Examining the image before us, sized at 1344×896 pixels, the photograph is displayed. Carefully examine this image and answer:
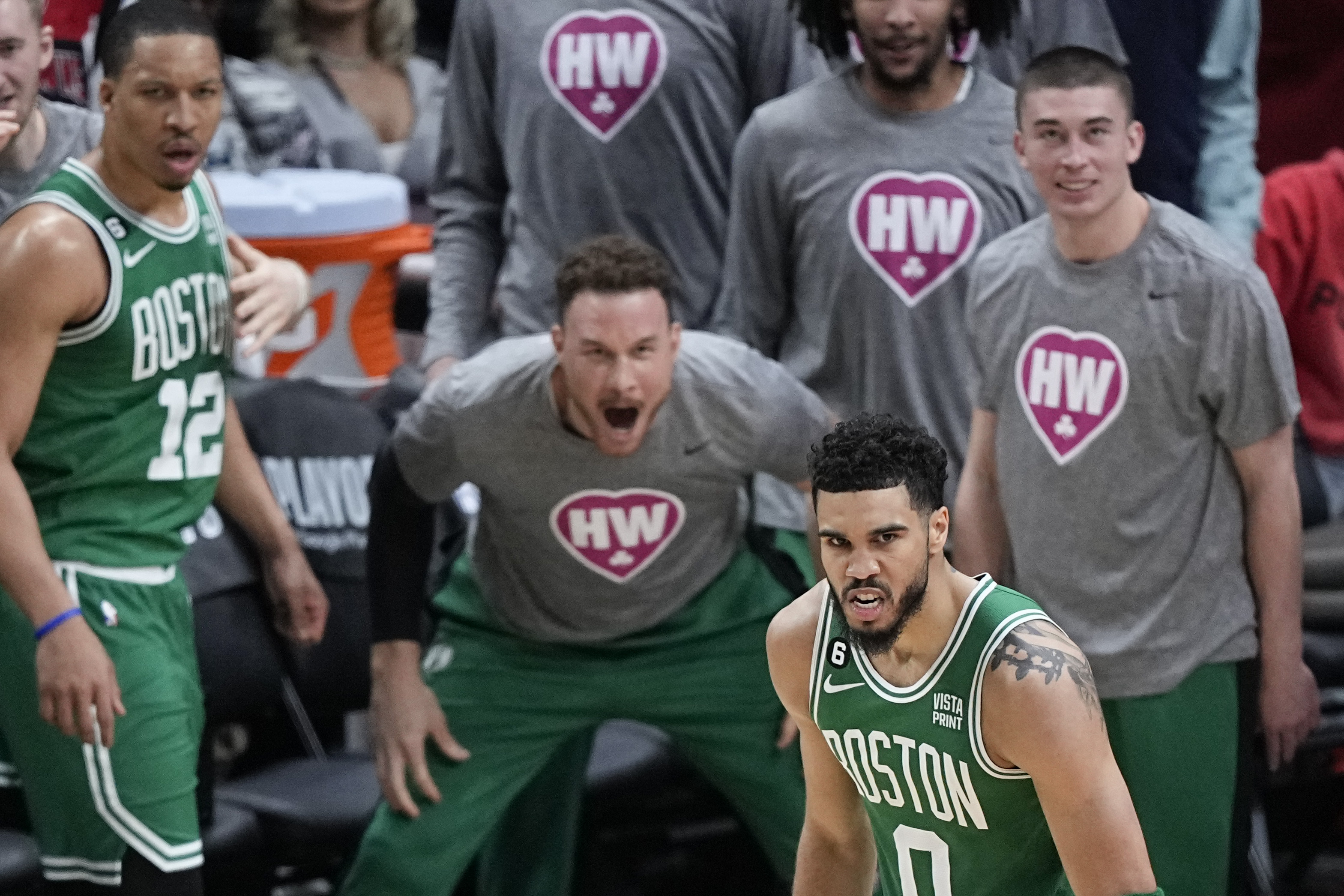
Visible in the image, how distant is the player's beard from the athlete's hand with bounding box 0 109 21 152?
1.73 metres

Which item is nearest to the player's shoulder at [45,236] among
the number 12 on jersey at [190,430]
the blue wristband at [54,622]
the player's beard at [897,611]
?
the number 12 on jersey at [190,430]

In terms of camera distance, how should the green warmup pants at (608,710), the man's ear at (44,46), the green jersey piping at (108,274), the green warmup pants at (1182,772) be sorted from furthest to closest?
the green warmup pants at (608,710)
the man's ear at (44,46)
the green warmup pants at (1182,772)
the green jersey piping at (108,274)

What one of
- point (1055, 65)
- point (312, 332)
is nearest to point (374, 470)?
point (312, 332)

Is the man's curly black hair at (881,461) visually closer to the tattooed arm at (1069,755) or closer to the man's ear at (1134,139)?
the tattooed arm at (1069,755)

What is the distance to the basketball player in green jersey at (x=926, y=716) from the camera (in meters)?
2.87

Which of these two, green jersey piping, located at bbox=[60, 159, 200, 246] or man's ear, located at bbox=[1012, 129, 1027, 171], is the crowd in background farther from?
green jersey piping, located at bbox=[60, 159, 200, 246]

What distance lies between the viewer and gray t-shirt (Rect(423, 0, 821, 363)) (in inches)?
174

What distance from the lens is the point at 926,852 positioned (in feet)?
→ 10.3

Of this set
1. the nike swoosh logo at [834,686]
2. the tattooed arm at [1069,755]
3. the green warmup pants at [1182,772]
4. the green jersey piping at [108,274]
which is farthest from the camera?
the green warmup pants at [1182,772]

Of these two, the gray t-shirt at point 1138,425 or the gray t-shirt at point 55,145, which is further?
the gray t-shirt at point 55,145

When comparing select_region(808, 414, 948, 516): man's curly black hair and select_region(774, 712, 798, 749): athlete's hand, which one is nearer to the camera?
select_region(808, 414, 948, 516): man's curly black hair

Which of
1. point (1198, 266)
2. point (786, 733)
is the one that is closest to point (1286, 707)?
point (1198, 266)

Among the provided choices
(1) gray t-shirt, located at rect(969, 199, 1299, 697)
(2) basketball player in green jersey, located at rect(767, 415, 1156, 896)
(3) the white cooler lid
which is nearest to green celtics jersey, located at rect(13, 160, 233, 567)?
(3) the white cooler lid

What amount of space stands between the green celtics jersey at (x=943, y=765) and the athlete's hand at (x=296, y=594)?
146cm
